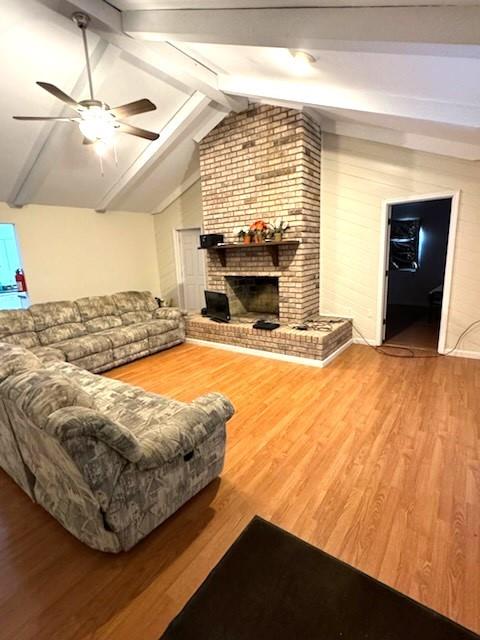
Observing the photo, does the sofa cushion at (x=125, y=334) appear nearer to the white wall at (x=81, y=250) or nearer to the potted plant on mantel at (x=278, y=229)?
the white wall at (x=81, y=250)

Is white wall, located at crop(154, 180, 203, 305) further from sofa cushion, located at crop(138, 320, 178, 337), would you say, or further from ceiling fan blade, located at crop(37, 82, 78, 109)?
ceiling fan blade, located at crop(37, 82, 78, 109)

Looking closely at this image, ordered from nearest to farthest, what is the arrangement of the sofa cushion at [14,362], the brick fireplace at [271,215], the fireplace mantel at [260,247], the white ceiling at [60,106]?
the sofa cushion at [14,362]
the white ceiling at [60,106]
the brick fireplace at [271,215]
the fireplace mantel at [260,247]

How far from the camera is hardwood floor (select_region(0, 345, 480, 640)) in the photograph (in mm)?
1395

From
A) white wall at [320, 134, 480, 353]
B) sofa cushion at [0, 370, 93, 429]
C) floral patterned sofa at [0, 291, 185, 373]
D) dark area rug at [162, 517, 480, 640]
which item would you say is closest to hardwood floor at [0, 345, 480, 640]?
dark area rug at [162, 517, 480, 640]

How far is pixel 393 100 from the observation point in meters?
3.03

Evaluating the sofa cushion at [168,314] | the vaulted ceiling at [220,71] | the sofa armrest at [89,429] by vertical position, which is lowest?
the sofa cushion at [168,314]

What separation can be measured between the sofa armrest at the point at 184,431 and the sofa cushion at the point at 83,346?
8.62ft

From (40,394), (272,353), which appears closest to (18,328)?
(40,394)

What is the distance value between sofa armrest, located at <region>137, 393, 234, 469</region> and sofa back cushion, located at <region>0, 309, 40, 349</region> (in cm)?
319

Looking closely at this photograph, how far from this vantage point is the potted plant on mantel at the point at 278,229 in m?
4.38

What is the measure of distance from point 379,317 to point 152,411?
143 inches

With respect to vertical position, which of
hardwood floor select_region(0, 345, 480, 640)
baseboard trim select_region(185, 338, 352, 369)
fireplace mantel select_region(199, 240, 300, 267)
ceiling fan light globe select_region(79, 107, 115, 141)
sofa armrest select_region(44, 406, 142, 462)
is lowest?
hardwood floor select_region(0, 345, 480, 640)

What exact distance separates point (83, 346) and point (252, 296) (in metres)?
2.94

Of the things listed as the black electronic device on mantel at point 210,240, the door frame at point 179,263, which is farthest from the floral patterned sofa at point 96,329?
the door frame at point 179,263
